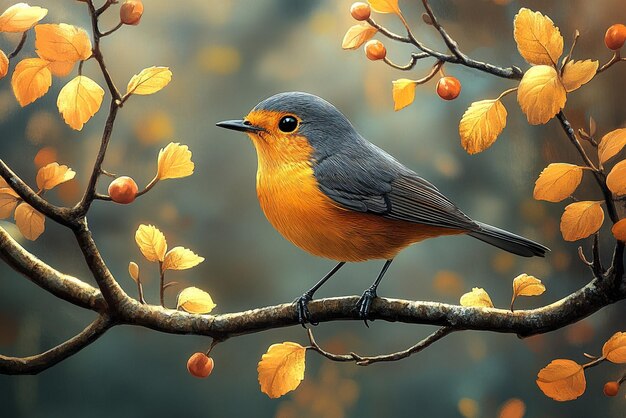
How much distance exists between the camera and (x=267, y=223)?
1.22m

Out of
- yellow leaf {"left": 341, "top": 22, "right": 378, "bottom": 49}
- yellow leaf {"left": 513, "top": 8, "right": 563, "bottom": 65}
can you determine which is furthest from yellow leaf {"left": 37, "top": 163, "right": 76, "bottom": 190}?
yellow leaf {"left": 513, "top": 8, "right": 563, "bottom": 65}

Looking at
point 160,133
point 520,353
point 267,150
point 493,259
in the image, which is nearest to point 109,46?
point 160,133

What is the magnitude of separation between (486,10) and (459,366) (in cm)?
62

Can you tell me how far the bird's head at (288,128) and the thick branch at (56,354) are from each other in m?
0.38

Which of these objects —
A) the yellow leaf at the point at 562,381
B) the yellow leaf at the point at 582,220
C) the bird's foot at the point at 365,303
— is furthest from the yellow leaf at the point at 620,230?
the bird's foot at the point at 365,303

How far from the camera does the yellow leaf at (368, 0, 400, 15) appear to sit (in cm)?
113

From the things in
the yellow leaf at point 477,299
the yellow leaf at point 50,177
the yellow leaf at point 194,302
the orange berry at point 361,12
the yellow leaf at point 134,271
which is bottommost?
the yellow leaf at point 194,302

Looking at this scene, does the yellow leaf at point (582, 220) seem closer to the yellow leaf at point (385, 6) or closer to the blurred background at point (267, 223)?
the blurred background at point (267, 223)

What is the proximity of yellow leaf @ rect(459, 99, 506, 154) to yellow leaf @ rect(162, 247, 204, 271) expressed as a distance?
48 cm

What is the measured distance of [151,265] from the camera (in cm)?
121

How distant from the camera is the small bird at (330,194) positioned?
1.09 metres

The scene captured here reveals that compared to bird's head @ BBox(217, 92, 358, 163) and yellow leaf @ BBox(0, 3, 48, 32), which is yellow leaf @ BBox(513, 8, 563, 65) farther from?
yellow leaf @ BBox(0, 3, 48, 32)

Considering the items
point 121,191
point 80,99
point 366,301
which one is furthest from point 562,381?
point 80,99

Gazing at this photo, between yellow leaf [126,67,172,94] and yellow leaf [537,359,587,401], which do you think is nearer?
yellow leaf [126,67,172,94]
